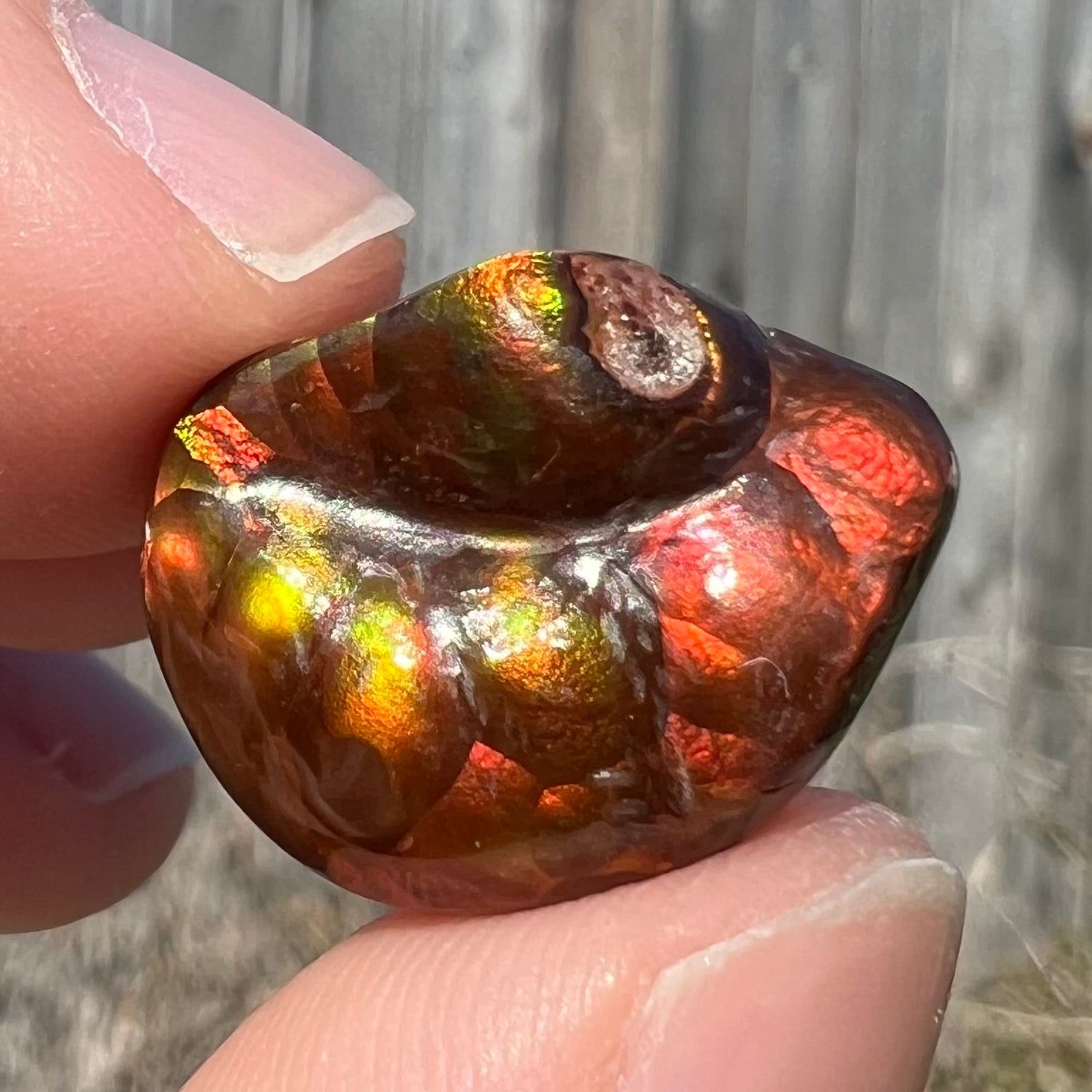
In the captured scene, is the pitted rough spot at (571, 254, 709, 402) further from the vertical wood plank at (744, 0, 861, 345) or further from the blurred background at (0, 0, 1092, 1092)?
the vertical wood plank at (744, 0, 861, 345)

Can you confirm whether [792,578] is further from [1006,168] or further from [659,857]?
[1006,168]

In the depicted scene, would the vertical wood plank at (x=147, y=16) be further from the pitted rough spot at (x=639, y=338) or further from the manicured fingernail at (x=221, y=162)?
the pitted rough spot at (x=639, y=338)

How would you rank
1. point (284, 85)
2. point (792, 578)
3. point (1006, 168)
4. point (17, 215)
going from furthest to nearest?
point (284, 85), point (1006, 168), point (17, 215), point (792, 578)

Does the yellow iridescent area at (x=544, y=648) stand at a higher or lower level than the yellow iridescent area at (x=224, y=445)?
lower

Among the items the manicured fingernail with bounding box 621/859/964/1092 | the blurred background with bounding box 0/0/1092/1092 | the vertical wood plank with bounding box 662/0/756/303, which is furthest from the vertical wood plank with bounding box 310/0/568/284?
the manicured fingernail with bounding box 621/859/964/1092

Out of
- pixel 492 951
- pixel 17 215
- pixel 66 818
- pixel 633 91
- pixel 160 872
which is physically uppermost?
pixel 17 215

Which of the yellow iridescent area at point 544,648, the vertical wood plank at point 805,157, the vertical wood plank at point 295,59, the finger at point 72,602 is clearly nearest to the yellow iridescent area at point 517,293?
the yellow iridescent area at point 544,648

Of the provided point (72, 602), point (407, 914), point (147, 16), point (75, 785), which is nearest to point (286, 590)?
point (407, 914)

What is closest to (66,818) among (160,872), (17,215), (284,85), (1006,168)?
(160,872)
